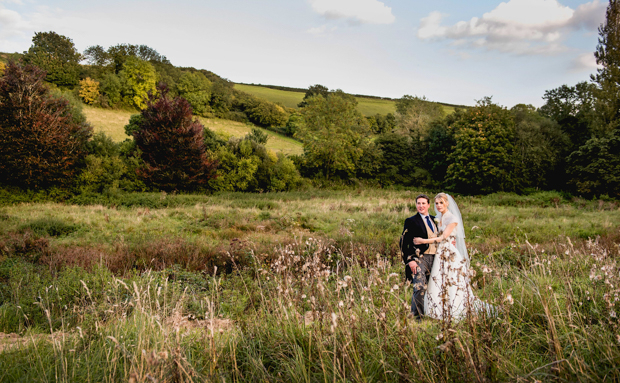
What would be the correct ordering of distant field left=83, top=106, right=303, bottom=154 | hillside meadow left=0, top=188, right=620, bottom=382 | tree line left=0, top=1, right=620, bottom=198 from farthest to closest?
distant field left=83, top=106, right=303, bottom=154 → tree line left=0, top=1, right=620, bottom=198 → hillside meadow left=0, top=188, right=620, bottom=382

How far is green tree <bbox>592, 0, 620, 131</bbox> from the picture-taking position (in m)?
30.5

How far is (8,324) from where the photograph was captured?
4578 millimetres

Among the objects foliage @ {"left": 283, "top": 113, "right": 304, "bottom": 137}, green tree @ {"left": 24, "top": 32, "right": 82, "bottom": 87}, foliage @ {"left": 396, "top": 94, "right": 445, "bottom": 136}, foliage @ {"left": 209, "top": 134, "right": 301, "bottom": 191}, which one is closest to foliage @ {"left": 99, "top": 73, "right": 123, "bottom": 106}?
green tree @ {"left": 24, "top": 32, "right": 82, "bottom": 87}

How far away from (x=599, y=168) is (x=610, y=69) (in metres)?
11.1

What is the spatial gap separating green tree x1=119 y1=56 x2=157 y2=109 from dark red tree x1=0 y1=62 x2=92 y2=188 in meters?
28.7

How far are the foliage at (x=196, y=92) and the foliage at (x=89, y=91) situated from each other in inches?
427

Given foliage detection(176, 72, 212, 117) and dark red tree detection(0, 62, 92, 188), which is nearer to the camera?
dark red tree detection(0, 62, 92, 188)

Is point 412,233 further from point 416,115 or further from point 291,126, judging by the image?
point 291,126

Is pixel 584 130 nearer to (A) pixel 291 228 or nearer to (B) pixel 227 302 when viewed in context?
(A) pixel 291 228

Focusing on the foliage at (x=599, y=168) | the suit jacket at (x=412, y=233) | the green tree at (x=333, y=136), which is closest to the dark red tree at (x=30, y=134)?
the green tree at (x=333, y=136)

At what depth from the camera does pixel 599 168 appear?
27.9 meters

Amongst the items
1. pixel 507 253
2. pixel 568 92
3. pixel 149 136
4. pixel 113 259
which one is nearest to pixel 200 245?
pixel 113 259

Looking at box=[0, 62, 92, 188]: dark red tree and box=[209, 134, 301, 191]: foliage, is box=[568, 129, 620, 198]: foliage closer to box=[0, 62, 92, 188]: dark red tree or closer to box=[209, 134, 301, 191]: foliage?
box=[209, 134, 301, 191]: foliage

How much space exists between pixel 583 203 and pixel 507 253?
23.3m
